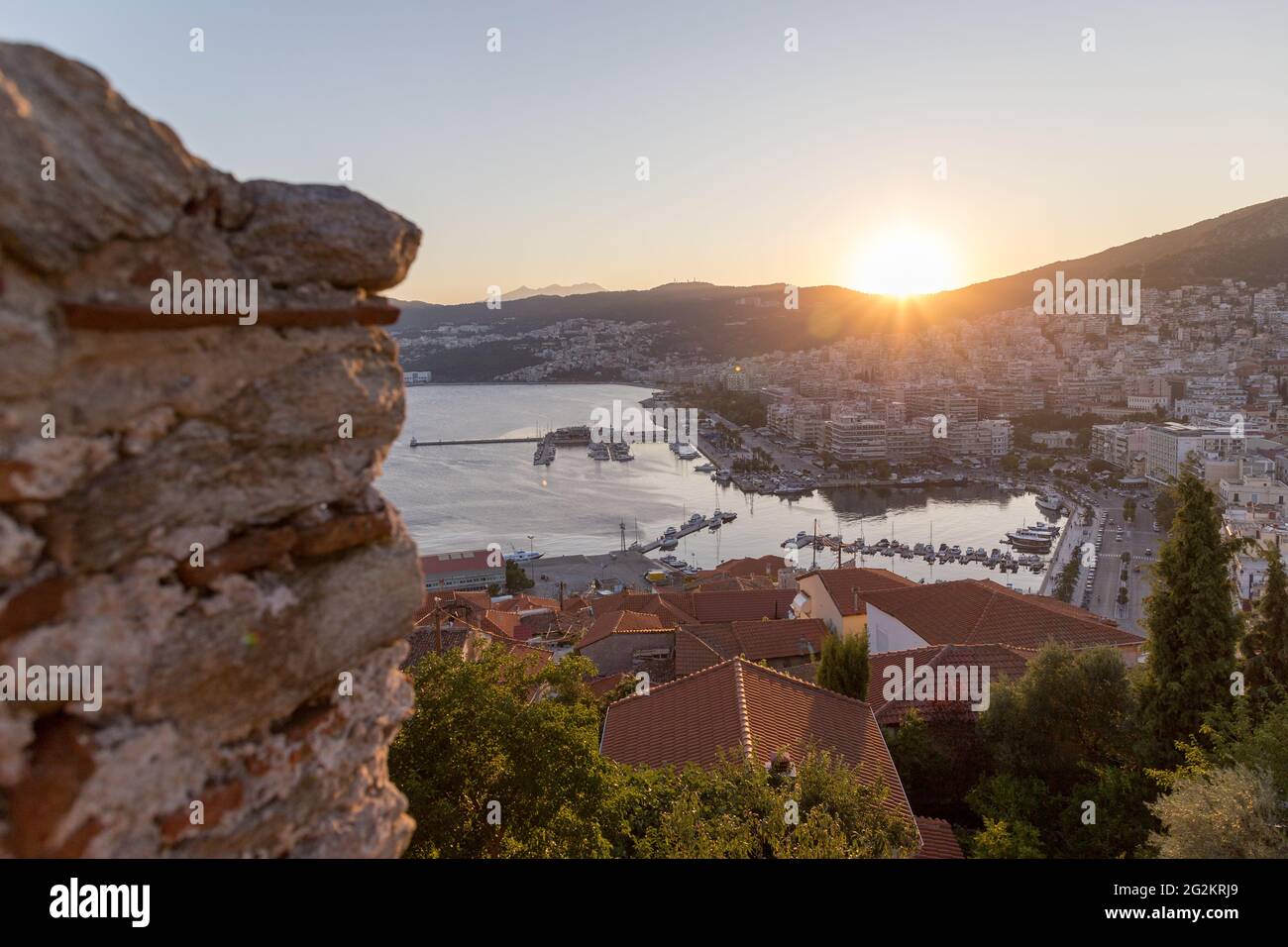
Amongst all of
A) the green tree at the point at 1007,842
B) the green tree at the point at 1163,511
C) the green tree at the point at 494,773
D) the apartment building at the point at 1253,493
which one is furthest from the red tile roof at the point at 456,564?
the apartment building at the point at 1253,493

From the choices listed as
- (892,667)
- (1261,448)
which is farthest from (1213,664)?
(1261,448)

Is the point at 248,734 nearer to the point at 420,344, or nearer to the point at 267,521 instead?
the point at 267,521

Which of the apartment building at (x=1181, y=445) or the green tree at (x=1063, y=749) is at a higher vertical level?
the apartment building at (x=1181, y=445)

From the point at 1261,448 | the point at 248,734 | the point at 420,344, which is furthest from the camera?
the point at 420,344

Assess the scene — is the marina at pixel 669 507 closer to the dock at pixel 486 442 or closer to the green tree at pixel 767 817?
the dock at pixel 486 442

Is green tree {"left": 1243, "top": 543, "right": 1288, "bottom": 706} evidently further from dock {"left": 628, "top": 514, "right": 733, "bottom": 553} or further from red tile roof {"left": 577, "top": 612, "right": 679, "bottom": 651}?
dock {"left": 628, "top": 514, "right": 733, "bottom": 553}

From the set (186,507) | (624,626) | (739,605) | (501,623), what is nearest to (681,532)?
(739,605)
